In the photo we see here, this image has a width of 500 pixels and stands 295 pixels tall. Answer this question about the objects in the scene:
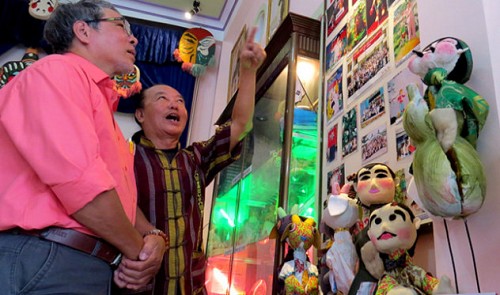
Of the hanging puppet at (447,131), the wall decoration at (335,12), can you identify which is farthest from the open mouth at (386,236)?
the wall decoration at (335,12)

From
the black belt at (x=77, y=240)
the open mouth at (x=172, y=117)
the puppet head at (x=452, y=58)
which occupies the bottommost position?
the black belt at (x=77, y=240)

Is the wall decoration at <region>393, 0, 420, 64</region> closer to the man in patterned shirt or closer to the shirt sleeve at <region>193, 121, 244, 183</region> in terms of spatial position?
the man in patterned shirt

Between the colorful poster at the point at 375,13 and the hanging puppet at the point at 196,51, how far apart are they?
2.83 m

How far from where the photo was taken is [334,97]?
Answer: 1.84 m

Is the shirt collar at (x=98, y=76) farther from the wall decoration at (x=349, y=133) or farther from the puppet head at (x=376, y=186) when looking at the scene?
the wall decoration at (x=349, y=133)

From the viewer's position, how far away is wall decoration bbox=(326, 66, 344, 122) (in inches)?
70.4

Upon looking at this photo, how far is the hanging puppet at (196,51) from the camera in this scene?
438cm

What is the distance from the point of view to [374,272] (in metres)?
1.04

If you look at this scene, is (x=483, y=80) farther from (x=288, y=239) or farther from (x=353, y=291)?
(x=288, y=239)

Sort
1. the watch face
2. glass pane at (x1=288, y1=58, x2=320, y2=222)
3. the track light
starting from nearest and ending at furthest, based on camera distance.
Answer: glass pane at (x1=288, y1=58, x2=320, y2=222) < the watch face < the track light

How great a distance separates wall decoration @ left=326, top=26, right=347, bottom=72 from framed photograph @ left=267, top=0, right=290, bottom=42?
2.93 feet

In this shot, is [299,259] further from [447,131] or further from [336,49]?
[336,49]

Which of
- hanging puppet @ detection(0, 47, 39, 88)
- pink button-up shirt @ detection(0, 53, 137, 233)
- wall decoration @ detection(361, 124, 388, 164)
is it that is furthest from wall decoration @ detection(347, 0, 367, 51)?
hanging puppet @ detection(0, 47, 39, 88)

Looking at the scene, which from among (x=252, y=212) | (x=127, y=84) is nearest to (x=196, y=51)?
(x=127, y=84)
